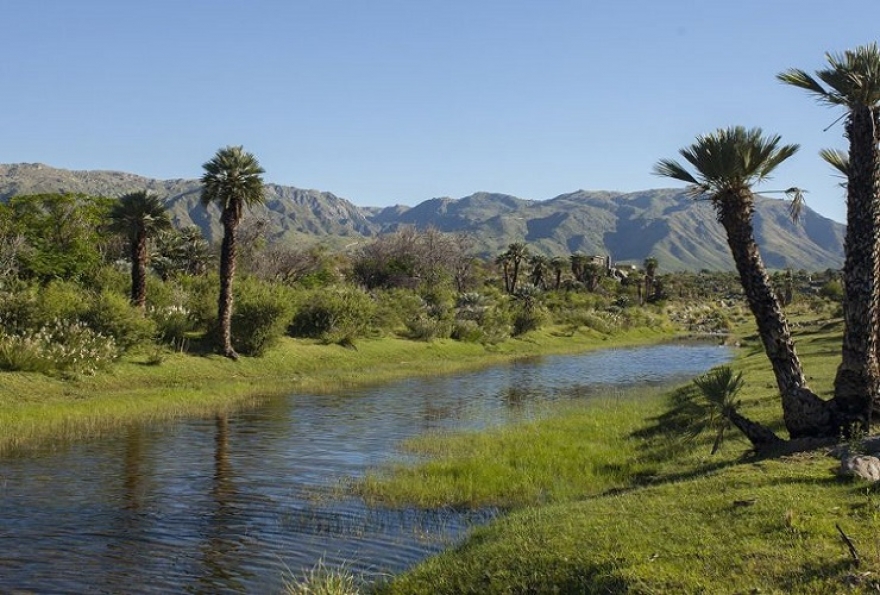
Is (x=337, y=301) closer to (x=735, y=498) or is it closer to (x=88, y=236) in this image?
(x=88, y=236)

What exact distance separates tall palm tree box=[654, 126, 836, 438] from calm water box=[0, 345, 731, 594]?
7.20m

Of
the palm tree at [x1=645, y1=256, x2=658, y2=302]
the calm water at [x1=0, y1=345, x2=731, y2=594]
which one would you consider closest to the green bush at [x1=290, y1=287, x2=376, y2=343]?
the calm water at [x1=0, y1=345, x2=731, y2=594]

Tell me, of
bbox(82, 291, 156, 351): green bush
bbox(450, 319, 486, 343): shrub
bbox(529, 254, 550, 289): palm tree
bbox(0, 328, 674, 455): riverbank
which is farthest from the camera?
bbox(529, 254, 550, 289): palm tree

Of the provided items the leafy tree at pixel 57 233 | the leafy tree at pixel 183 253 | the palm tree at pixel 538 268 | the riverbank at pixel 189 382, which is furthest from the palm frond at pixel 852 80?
the palm tree at pixel 538 268

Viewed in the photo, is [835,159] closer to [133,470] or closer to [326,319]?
[133,470]

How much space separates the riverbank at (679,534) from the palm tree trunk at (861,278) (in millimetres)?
2202

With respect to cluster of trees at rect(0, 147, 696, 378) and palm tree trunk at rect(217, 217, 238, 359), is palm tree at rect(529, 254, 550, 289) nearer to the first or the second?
cluster of trees at rect(0, 147, 696, 378)

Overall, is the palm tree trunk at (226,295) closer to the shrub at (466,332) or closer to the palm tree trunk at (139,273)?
the palm tree trunk at (139,273)

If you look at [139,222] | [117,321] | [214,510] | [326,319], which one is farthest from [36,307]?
[214,510]

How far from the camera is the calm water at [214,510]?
12.3m

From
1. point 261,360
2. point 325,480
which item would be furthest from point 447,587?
point 261,360

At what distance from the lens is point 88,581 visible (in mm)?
11711

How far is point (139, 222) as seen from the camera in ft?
129

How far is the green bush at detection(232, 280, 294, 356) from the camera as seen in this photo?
43628mm
